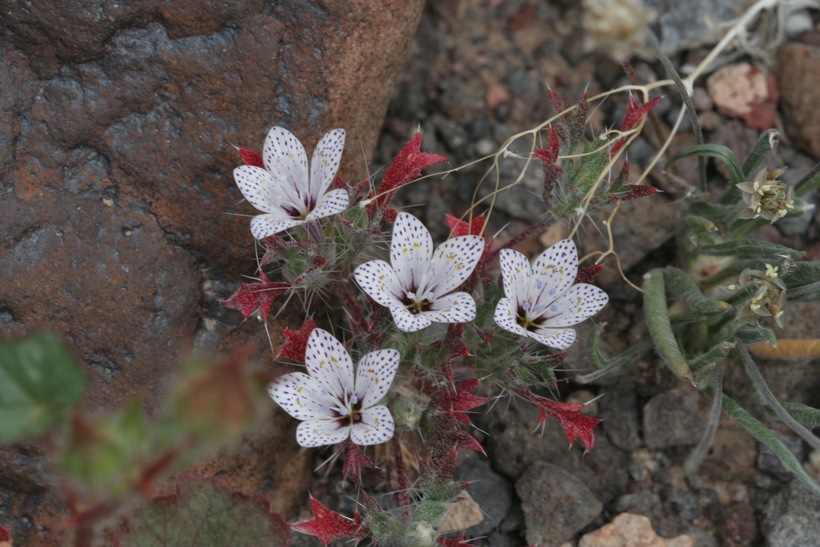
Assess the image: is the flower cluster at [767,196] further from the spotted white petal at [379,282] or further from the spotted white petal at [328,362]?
the spotted white petal at [328,362]

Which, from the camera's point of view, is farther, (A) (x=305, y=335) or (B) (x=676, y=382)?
(B) (x=676, y=382)

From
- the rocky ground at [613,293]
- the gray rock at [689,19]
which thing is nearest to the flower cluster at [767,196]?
the rocky ground at [613,293]

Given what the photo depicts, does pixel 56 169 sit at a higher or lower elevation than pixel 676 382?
higher

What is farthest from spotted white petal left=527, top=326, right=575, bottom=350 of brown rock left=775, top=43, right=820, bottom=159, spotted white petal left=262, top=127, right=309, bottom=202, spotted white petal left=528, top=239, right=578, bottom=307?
brown rock left=775, top=43, right=820, bottom=159

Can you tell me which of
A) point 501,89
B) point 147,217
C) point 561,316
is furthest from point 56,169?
point 501,89

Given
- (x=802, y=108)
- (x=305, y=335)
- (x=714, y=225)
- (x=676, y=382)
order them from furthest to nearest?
(x=802, y=108) < (x=676, y=382) < (x=714, y=225) < (x=305, y=335)

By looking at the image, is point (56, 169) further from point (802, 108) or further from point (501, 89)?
point (802, 108)
